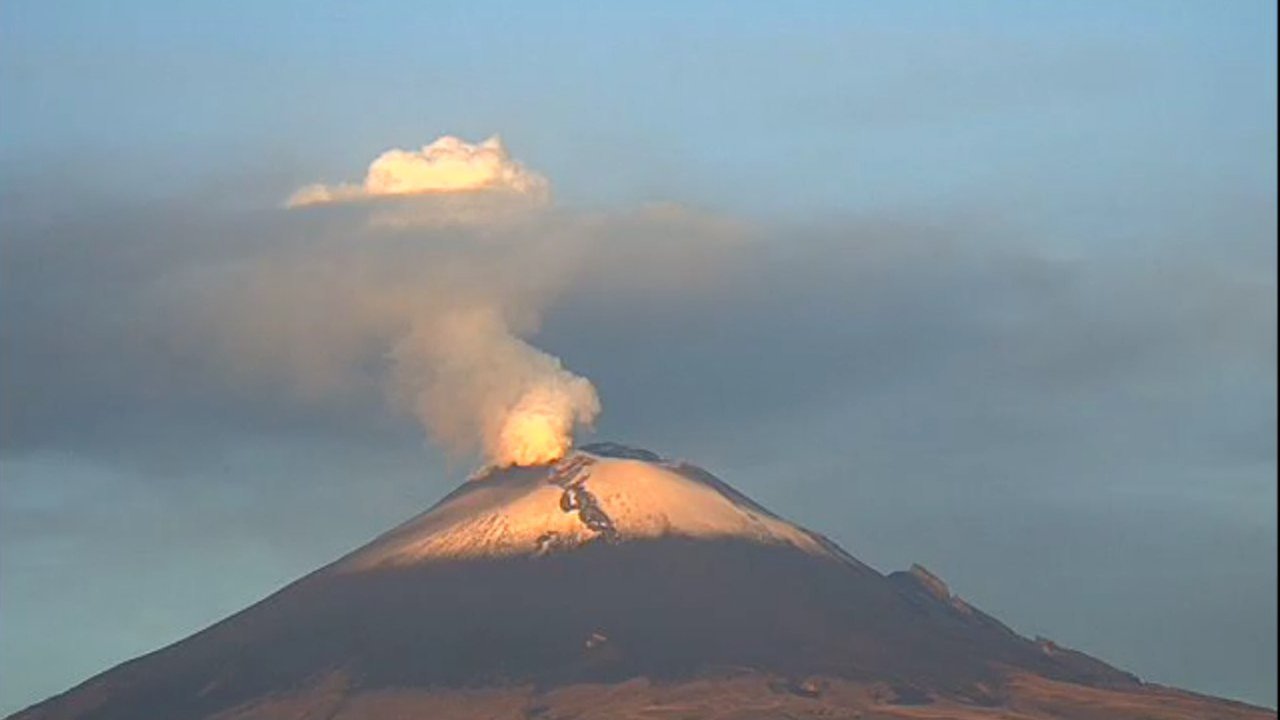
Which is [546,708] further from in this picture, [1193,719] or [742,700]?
[1193,719]

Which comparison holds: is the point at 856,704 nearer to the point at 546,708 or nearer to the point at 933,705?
the point at 933,705

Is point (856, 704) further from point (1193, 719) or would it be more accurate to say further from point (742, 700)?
point (1193, 719)

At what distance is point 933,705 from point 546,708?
26.0m

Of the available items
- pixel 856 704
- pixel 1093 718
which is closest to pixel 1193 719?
pixel 1093 718

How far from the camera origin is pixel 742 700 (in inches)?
7805

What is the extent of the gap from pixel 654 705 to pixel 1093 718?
29.0m

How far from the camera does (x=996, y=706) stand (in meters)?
199

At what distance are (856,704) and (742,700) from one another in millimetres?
7674

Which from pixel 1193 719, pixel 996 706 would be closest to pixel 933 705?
A: pixel 996 706

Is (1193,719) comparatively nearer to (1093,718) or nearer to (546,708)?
(1093,718)

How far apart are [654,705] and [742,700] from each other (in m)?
5.91

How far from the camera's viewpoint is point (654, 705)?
19788 centimetres

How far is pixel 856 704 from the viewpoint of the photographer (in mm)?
196750

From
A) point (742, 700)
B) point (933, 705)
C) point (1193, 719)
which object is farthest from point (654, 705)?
point (1193, 719)
